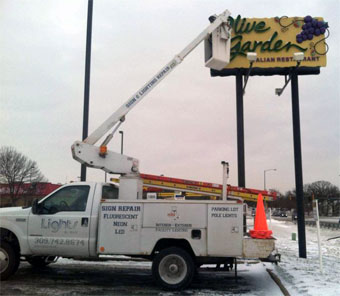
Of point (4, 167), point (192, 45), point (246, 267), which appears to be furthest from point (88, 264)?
point (4, 167)

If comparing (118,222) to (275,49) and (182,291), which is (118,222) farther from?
(275,49)

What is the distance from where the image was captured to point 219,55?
10445mm

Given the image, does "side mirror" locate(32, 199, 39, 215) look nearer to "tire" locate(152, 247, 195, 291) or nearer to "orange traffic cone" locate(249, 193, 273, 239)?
"tire" locate(152, 247, 195, 291)

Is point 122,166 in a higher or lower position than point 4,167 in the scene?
lower

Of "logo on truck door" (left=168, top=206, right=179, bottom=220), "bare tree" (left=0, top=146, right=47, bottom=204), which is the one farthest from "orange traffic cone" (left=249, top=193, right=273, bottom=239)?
"bare tree" (left=0, top=146, right=47, bottom=204)

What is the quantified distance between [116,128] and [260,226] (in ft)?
14.9

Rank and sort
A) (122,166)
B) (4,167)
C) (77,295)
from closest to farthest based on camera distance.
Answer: (77,295)
(122,166)
(4,167)

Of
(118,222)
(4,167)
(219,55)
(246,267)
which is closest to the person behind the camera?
(118,222)

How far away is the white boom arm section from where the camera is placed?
28.5 feet

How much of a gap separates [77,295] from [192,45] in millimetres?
7320

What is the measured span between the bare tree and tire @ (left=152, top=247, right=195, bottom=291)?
122 ft

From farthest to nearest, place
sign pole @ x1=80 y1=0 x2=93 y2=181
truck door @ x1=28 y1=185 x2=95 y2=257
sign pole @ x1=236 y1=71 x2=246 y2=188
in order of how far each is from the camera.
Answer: sign pole @ x1=80 y1=0 x2=93 y2=181 < sign pole @ x1=236 y1=71 x2=246 y2=188 < truck door @ x1=28 y1=185 x2=95 y2=257

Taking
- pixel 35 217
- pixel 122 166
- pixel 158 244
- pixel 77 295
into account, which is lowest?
pixel 77 295

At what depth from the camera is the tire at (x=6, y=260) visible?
7.55 meters
